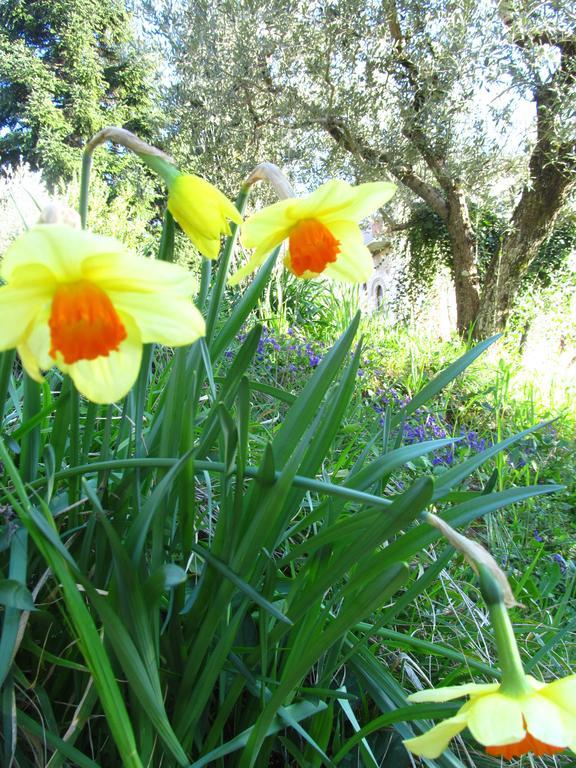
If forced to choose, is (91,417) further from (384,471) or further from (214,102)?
(214,102)

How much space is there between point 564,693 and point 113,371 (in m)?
0.45

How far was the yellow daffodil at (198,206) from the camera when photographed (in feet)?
1.69

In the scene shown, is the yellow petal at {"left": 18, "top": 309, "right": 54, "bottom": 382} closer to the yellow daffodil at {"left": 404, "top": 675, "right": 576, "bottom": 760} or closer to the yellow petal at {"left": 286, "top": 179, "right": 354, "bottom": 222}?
the yellow petal at {"left": 286, "top": 179, "right": 354, "bottom": 222}

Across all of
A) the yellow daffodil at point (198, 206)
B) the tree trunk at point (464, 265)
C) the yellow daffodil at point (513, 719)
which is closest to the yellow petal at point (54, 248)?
the yellow daffodil at point (198, 206)

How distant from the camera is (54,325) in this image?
438 millimetres

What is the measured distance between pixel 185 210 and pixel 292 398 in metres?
0.41

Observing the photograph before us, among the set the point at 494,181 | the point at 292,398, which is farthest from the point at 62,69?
the point at 292,398

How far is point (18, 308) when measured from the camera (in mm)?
432

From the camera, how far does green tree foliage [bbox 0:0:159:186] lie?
1349cm

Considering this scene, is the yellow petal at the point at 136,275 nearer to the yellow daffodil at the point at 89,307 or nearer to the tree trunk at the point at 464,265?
the yellow daffodil at the point at 89,307

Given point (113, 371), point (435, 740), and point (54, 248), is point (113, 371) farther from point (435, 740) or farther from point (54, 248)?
point (435, 740)

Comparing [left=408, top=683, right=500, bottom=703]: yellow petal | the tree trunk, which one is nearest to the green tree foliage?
the tree trunk

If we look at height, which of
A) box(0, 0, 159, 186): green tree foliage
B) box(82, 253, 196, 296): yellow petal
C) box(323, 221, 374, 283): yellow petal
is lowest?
box(82, 253, 196, 296): yellow petal

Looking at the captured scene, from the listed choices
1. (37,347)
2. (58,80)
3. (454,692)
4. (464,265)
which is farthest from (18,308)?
(58,80)
